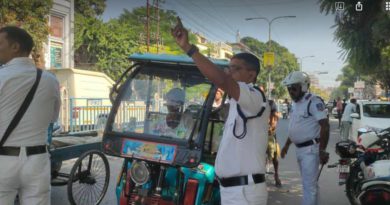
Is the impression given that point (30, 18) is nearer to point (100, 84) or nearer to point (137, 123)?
point (100, 84)

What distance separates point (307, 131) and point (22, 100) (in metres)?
3.15

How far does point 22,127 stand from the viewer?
10.4ft

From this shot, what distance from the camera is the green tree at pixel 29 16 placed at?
16.5 m

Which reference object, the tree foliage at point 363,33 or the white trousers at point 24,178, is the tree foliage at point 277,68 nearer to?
the tree foliage at point 363,33

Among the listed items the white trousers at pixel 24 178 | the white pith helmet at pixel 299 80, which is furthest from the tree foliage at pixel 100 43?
the white trousers at pixel 24 178

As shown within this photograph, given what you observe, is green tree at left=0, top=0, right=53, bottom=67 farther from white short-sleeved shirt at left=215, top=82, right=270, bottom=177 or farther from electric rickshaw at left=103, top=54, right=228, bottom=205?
white short-sleeved shirt at left=215, top=82, right=270, bottom=177

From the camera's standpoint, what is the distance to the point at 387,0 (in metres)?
11.9

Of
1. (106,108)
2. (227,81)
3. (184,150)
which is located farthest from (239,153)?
(106,108)

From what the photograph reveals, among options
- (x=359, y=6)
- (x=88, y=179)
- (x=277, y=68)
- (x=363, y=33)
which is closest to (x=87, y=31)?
(x=363, y=33)

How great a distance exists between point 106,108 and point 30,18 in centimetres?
578

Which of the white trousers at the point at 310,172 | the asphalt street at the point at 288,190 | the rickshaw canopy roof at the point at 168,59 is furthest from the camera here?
the asphalt street at the point at 288,190

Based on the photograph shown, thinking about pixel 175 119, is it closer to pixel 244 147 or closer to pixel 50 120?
pixel 50 120

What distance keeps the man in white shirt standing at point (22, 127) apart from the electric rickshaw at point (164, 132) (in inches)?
52.8

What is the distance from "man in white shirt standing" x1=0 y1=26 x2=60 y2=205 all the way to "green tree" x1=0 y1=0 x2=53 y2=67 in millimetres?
13861
